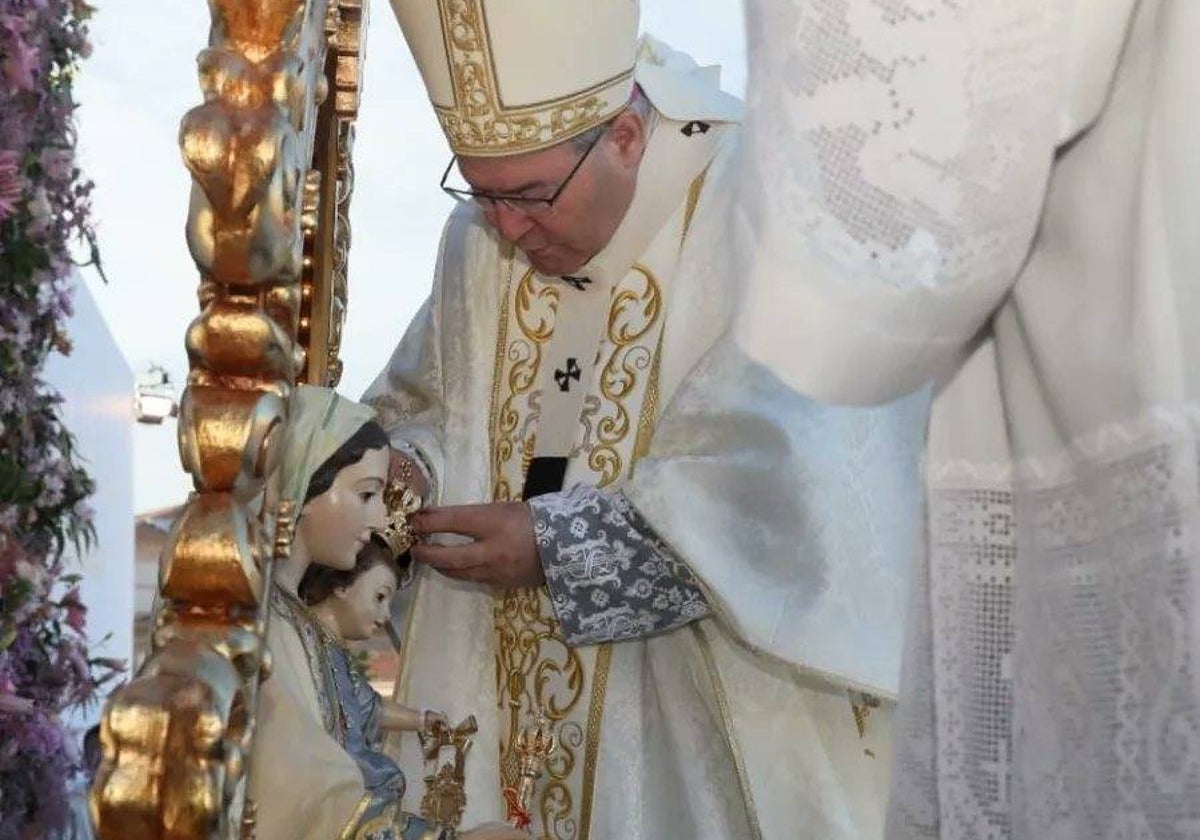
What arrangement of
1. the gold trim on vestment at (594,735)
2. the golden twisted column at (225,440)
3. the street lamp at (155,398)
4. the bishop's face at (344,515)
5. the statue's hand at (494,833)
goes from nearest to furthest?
the golden twisted column at (225,440), the statue's hand at (494,833), the bishop's face at (344,515), the gold trim on vestment at (594,735), the street lamp at (155,398)

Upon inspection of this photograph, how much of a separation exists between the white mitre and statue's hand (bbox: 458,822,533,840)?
4.50 feet

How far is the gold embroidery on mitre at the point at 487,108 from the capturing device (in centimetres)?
352

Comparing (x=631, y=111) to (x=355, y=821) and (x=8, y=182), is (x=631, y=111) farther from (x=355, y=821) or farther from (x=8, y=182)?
(x=355, y=821)

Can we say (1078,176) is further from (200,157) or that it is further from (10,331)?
(10,331)

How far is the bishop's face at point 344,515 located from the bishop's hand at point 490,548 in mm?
382

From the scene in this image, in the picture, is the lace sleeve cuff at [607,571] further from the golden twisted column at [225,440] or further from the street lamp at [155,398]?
Answer: the street lamp at [155,398]

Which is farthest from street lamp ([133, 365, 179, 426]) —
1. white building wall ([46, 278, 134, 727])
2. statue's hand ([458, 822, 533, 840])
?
statue's hand ([458, 822, 533, 840])

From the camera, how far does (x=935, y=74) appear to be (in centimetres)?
132

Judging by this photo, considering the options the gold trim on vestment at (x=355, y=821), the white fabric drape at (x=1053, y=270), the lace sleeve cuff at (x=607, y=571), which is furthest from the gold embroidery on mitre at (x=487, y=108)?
the white fabric drape at (x=1053, y=270)

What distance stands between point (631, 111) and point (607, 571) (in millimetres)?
884

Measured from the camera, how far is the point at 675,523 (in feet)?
10.7

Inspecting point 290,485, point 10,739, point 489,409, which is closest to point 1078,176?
point 290,485

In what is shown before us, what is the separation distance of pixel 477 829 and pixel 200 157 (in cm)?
98

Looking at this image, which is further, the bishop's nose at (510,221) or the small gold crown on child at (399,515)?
the bishop's nose at (510,221)
